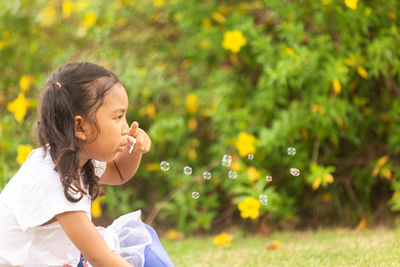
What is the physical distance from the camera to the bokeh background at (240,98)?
2.73 meters

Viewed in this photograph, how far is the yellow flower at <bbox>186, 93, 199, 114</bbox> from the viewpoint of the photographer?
Answer: 3187 millimetres

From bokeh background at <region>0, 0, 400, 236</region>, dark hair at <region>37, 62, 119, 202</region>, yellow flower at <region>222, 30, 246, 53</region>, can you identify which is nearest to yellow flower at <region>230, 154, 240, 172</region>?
bokeh background at <region>0, 0, 400, 236</region>

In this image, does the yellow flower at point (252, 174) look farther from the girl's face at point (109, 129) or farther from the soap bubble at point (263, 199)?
the girl's face at point (109, 129)

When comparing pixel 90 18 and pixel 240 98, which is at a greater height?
pixel 90 18

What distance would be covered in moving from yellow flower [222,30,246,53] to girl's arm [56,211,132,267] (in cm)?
161

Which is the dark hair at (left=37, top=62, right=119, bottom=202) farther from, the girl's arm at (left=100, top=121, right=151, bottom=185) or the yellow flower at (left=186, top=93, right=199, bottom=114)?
the yellow flower at (left=186, top=93, right=199, bottom=114)

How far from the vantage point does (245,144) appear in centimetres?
277

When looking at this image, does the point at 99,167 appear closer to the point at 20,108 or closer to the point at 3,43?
the point at 20,108

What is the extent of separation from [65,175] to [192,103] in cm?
172

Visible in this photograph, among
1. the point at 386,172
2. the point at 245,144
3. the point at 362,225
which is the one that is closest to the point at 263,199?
the point at 245,144

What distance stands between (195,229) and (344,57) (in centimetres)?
135

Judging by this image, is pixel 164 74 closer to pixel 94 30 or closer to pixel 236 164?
pixel 94 30

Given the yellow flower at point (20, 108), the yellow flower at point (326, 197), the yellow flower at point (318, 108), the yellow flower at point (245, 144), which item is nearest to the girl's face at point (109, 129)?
the yellow flower at point (245, 144)

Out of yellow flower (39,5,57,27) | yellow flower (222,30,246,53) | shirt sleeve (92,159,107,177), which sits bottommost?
shirt sleeve (92,159,107,177)
